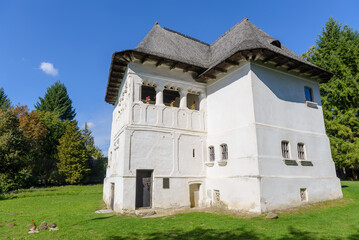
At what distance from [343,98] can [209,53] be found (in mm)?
17149

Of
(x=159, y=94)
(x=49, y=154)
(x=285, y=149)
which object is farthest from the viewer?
(x=49, y=154)

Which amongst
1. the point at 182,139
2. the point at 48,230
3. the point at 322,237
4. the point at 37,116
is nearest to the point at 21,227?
the point at 48,230

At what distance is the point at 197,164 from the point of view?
14.0 metres

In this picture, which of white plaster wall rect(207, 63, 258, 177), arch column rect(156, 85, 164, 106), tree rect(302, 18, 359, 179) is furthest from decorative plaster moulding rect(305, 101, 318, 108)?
tree rect(302, 18, 359, 179)

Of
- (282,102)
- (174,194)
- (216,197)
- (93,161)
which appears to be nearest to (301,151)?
(282,102)

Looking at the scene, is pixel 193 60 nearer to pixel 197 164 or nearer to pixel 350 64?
pixel 197 164

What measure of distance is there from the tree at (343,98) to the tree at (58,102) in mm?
48565

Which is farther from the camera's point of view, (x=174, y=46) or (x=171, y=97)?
(x=171, y=97)

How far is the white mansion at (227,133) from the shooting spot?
37.3ft

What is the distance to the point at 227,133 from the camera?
1297 cm

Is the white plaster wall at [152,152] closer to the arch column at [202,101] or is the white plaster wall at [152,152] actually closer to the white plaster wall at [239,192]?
the white plaster wall at [239,192]

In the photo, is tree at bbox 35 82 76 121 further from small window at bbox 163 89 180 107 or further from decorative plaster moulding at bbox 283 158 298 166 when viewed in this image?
decorative plaster moulding at bbox 283 158 298 166

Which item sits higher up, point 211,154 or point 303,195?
point 211,154

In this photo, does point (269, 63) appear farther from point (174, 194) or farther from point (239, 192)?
point (174, 194)
